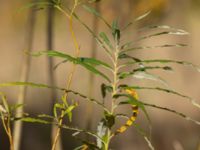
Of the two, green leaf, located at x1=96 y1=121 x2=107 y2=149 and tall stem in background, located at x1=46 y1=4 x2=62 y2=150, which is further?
tall stem in background, located at x1=46 y1=4 x2=62 y2=150

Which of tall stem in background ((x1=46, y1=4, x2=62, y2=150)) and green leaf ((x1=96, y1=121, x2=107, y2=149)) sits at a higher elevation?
tall stem in background ((x1=46, y1=4, x2=62, y2=150))

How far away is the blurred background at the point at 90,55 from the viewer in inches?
67.4

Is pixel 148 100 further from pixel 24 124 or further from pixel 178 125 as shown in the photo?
pixel 24 124

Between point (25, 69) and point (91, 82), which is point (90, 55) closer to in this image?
point (91, 82)

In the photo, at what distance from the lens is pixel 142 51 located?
6.11ft

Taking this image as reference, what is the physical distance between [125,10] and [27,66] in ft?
1.71

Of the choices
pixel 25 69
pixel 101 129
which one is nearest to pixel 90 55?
pixel 25 69

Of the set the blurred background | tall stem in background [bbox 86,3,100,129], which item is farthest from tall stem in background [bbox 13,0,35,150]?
tall stem in background [bbox 86,3,100,129]

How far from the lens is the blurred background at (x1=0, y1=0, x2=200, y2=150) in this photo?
171 cm

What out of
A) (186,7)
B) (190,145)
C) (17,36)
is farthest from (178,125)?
(17,36)

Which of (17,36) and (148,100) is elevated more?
(17,36)

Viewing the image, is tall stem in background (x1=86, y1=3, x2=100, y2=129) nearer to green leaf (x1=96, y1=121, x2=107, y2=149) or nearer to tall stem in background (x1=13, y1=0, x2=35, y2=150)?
tall stem in background (x1=13, y1=0, x2=35, y2=150)

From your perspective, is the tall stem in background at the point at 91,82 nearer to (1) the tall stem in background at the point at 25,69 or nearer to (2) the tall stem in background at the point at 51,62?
(2) the tall stem in background at the point at 51,62

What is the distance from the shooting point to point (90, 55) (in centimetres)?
179
